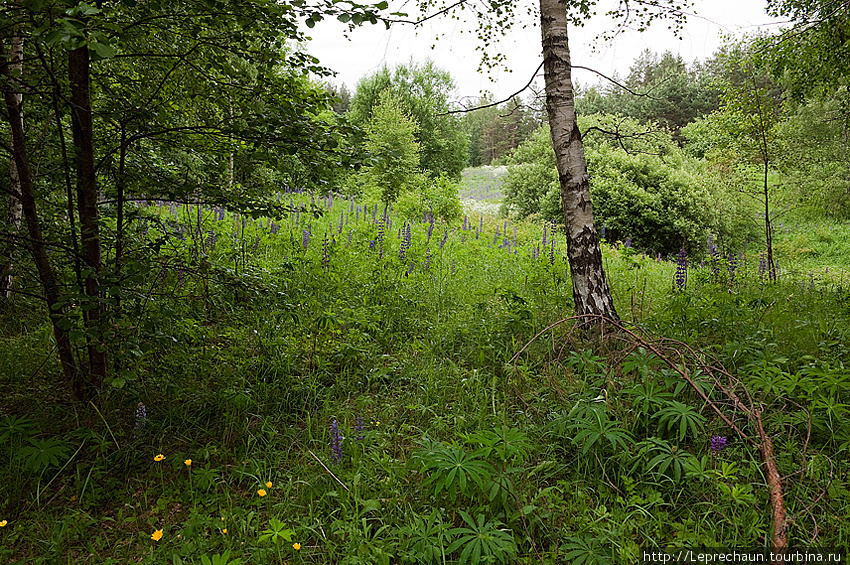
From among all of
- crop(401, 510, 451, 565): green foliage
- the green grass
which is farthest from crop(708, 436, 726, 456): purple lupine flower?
crop(401, 510, 451, 565): green foliage

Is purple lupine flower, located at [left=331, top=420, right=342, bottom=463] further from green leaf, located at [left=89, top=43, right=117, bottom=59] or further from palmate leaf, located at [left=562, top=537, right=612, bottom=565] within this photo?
green leaf, located at [left=89, top=43, right=117, bottom=59]

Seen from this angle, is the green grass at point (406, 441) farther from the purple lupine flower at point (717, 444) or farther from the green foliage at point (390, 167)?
the green foliage at point (390, 167)

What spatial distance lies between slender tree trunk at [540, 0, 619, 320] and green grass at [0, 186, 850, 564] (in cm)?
45

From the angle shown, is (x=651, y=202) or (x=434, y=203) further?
(x=651, y=202)

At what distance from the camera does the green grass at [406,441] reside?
208cm

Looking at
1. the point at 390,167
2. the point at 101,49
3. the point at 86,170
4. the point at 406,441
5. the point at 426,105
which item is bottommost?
the point at 406,441

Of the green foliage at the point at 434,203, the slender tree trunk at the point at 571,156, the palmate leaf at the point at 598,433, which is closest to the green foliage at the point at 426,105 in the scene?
the green foliage at the point at 434,203

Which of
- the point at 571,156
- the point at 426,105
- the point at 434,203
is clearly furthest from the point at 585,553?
the point at 426,105

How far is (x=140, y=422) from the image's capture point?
2.72 meters

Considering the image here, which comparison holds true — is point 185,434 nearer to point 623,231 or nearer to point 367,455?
point 367,455

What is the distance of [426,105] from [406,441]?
29276 mm

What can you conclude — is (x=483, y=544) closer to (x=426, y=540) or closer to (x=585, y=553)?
(x=426, y=540)

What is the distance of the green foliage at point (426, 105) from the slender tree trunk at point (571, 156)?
25.1 metres

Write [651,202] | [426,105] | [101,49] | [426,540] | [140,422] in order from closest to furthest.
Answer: [101,49] → [426,540] → [140,422] → [651,202] → [426,105]
